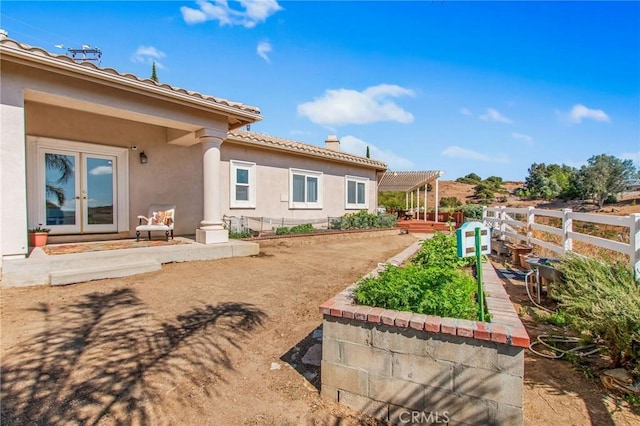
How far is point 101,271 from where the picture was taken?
18.0 feet

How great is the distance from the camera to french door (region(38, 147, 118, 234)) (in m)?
7.41

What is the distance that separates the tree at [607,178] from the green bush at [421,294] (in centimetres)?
3845

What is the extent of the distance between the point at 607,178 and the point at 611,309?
1548 inches

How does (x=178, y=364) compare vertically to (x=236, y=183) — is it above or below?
below

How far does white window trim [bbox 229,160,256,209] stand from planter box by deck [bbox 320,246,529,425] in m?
8.65

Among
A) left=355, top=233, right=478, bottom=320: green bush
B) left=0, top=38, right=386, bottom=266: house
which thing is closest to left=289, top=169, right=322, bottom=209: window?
left=0, top=38, right=386, bottom=266: house

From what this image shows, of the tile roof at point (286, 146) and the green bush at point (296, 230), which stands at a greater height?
the tile roof at point (286, 146)

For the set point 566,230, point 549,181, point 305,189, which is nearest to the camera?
point 566,230

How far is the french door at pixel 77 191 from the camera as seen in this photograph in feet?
24.3

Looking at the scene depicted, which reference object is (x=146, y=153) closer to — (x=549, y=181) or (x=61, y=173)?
(x=61, y=173)

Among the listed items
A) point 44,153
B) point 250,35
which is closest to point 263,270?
point 44,153

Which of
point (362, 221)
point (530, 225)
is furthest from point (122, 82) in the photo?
point (362, 221)

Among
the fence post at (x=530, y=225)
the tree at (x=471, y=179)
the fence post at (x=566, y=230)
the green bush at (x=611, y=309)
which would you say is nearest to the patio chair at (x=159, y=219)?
the green bush at (x=611, y=309)

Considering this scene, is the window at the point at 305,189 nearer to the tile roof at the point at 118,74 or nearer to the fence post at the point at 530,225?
the tile roof at the point at 118,74
